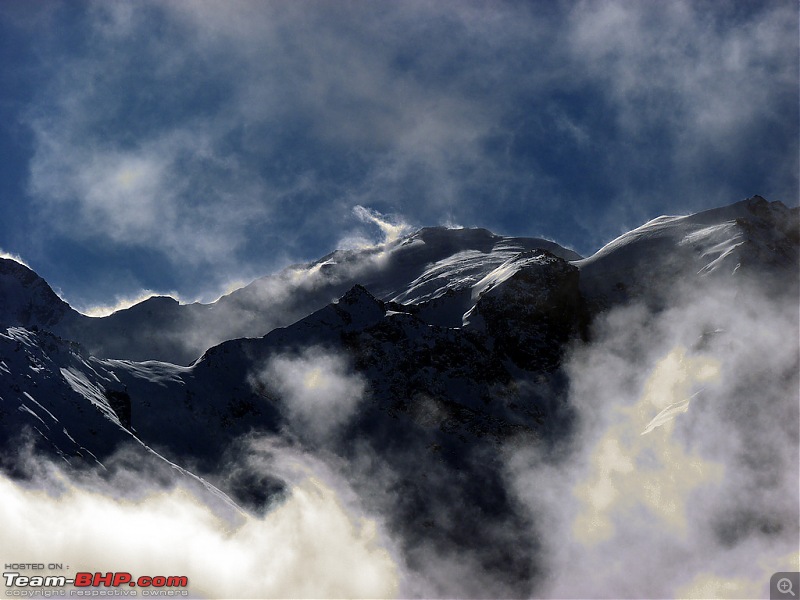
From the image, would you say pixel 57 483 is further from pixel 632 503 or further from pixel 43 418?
pixel 632 503

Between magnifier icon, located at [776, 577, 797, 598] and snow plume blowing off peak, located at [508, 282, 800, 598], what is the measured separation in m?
8.69

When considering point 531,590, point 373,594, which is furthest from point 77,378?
point 531,590

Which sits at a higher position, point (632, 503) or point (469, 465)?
point (469, 465)

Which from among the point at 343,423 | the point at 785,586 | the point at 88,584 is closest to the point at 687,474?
the point at 785,586

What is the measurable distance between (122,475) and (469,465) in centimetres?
6728

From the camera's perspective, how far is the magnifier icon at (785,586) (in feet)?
335

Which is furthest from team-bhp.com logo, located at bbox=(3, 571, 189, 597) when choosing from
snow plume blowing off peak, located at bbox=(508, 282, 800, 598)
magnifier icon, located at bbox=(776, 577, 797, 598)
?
snow plume blowing off peak, located at bbox=(508, 282, 800, 598)

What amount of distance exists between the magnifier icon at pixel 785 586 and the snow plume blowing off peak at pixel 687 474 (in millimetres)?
8691

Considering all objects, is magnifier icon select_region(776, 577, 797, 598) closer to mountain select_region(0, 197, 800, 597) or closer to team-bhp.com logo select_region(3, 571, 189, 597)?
mountain select_region(0, 197, 800, 597)

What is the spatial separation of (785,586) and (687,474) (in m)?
53.7

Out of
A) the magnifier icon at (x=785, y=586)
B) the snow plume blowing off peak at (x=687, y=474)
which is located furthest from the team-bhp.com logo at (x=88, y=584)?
the snow plume blowing off peak at (x=687, y=474)

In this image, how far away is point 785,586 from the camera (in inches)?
4166

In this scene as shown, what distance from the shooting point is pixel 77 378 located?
519 ft

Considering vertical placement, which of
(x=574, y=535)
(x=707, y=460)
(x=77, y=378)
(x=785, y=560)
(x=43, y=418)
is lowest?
(x=785, y=560)
